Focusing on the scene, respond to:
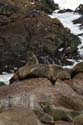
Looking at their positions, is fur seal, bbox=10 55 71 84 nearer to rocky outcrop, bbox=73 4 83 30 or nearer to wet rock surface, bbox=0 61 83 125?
wet rock surface, bbox=0 61 83 125

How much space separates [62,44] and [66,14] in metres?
15.1

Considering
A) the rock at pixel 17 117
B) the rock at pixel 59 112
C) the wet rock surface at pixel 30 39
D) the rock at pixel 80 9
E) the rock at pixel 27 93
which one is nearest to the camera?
the rock at pixel 17 117

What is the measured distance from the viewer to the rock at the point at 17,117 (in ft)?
35.8

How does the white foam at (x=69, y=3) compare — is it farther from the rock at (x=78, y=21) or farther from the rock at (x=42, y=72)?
the rock at (x=42, y=72)

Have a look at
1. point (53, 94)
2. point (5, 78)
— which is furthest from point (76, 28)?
point (53, 94)

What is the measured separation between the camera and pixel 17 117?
11.2m

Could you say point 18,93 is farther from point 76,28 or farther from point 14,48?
point 76,28

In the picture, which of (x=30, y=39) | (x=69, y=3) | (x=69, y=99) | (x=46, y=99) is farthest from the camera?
(x=69, y=3)

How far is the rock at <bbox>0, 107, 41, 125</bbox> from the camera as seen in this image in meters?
10.9

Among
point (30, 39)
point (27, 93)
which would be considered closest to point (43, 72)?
point (27, 93)

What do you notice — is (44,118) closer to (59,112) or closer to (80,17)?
(59,112)

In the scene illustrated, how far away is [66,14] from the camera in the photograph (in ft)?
157

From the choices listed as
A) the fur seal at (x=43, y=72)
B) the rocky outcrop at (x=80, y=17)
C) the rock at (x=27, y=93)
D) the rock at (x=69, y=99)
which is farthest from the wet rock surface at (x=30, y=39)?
the rock at (x=69, y=99)

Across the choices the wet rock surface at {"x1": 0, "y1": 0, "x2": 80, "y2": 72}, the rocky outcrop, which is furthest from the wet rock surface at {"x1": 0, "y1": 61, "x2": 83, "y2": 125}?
the rocky outcrop
